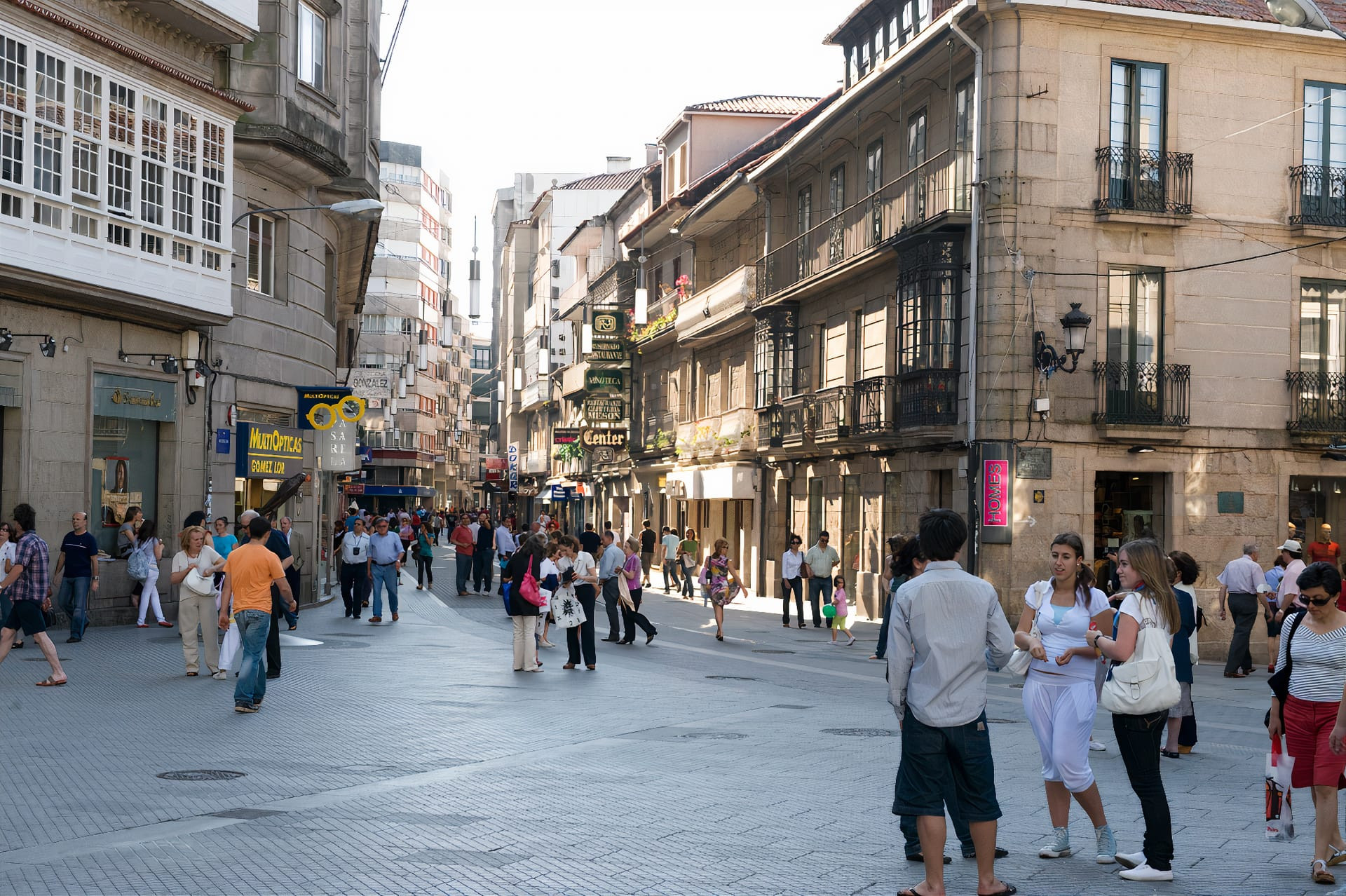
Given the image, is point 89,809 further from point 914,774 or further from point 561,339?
point 561,339

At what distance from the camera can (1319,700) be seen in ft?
25.0

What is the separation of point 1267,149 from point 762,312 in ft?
44.0

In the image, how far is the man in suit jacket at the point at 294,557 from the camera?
2236 cm

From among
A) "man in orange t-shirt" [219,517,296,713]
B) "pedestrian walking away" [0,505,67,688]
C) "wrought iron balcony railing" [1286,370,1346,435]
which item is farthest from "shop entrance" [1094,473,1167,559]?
"pedestrian walking away" [0,505,67,688]

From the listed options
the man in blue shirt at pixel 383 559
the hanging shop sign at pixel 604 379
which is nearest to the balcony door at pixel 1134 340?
the man in blue shirt at pixel 383 559

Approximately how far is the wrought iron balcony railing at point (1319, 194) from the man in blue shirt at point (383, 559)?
670 inches

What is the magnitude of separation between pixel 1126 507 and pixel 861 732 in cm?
1365

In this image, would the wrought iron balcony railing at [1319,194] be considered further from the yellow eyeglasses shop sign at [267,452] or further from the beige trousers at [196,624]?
the beige trousers at [196,624]

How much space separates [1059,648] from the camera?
802cm

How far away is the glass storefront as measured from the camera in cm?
2217

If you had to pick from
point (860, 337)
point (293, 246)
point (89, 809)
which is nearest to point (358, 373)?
point (293, 246)

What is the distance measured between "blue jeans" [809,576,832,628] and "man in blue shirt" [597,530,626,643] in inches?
210

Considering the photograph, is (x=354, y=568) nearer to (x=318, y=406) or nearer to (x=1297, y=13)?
(x=318, y=406)

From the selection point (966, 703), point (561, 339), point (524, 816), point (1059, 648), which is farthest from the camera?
point (561, 339)
